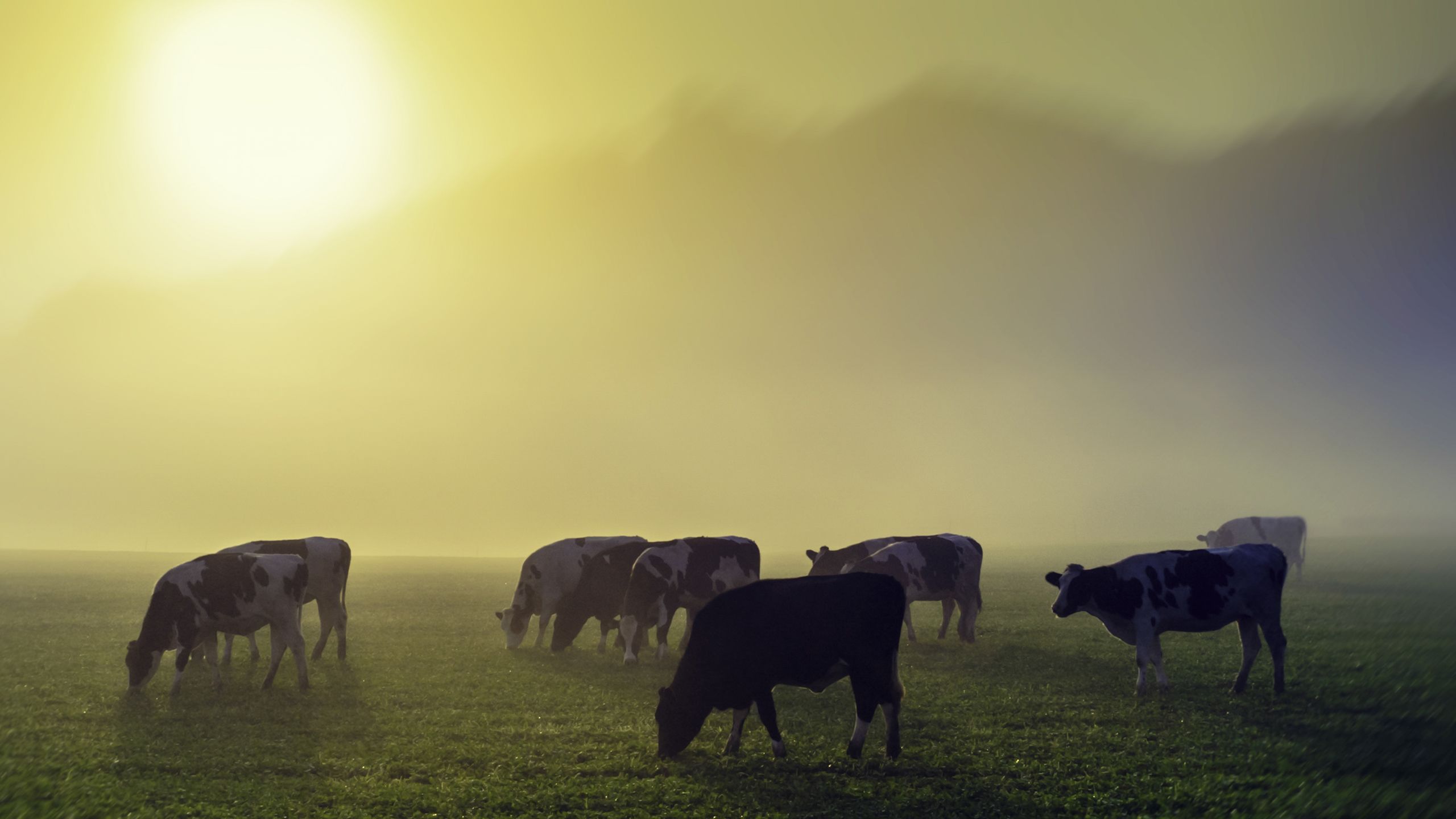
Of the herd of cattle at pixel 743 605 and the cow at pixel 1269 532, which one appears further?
the cow at pixel 1269 532

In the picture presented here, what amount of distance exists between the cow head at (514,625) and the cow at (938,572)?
31.7 feet

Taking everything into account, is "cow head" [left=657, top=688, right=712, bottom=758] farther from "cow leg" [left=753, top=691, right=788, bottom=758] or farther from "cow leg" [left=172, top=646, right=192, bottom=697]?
"cow leg" [left=172, top=646, right=192, bottom=697]

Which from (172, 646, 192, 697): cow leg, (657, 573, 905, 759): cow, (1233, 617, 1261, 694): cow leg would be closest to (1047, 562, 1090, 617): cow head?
(1233, 617, 1261, 694): cow leg

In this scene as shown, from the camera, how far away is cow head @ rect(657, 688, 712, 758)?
500 inches

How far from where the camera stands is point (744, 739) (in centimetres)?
A: 1383

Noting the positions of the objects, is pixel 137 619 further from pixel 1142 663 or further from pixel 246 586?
pixel 1142 663

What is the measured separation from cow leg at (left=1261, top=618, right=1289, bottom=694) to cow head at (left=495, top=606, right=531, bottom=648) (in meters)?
18.2

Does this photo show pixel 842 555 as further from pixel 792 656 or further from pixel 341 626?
pixel 792 656

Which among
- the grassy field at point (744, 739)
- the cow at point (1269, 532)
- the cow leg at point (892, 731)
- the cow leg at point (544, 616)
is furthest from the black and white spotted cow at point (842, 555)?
the cow at point (1269, 532)

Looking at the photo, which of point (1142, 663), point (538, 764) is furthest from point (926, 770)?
point (1142, 663)

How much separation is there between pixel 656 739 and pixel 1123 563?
380 inches

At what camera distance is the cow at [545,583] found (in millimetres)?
26062

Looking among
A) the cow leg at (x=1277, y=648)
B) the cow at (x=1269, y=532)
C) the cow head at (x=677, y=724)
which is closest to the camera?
the cow head at (x=677, y=724)

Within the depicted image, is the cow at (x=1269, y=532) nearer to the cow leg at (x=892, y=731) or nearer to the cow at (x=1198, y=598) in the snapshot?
the cow at (x=1198, y=598)
